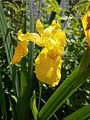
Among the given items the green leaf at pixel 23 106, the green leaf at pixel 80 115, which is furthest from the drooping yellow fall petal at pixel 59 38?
the green leaf at pixel 23 106

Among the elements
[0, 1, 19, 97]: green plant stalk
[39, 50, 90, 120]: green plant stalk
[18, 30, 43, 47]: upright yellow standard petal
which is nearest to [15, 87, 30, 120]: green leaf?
[0, 1, 19, 97]: green plant stalk

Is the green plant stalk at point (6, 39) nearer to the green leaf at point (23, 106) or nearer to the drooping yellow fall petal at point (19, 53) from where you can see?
the green leaf at point (23, 106)

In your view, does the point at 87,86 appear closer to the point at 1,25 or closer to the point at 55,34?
the point at 1,25

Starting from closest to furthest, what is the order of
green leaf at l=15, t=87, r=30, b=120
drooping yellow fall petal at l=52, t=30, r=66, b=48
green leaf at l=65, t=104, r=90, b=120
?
drooping yellow fall petal at l=52, t=30, r=66, b=48 < green leaf at l=65, t=104, r=90, b=120 < green leaf at l=15, t=87, r=30, b=120

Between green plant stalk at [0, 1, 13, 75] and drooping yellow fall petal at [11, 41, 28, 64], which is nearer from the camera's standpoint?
drooping yellow fall petal at [11, 41, 28, 64]

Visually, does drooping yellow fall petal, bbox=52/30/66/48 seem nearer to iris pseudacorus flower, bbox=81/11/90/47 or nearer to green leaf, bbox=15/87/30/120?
iris pseudacorus flower, bbox=81/11/90/47
